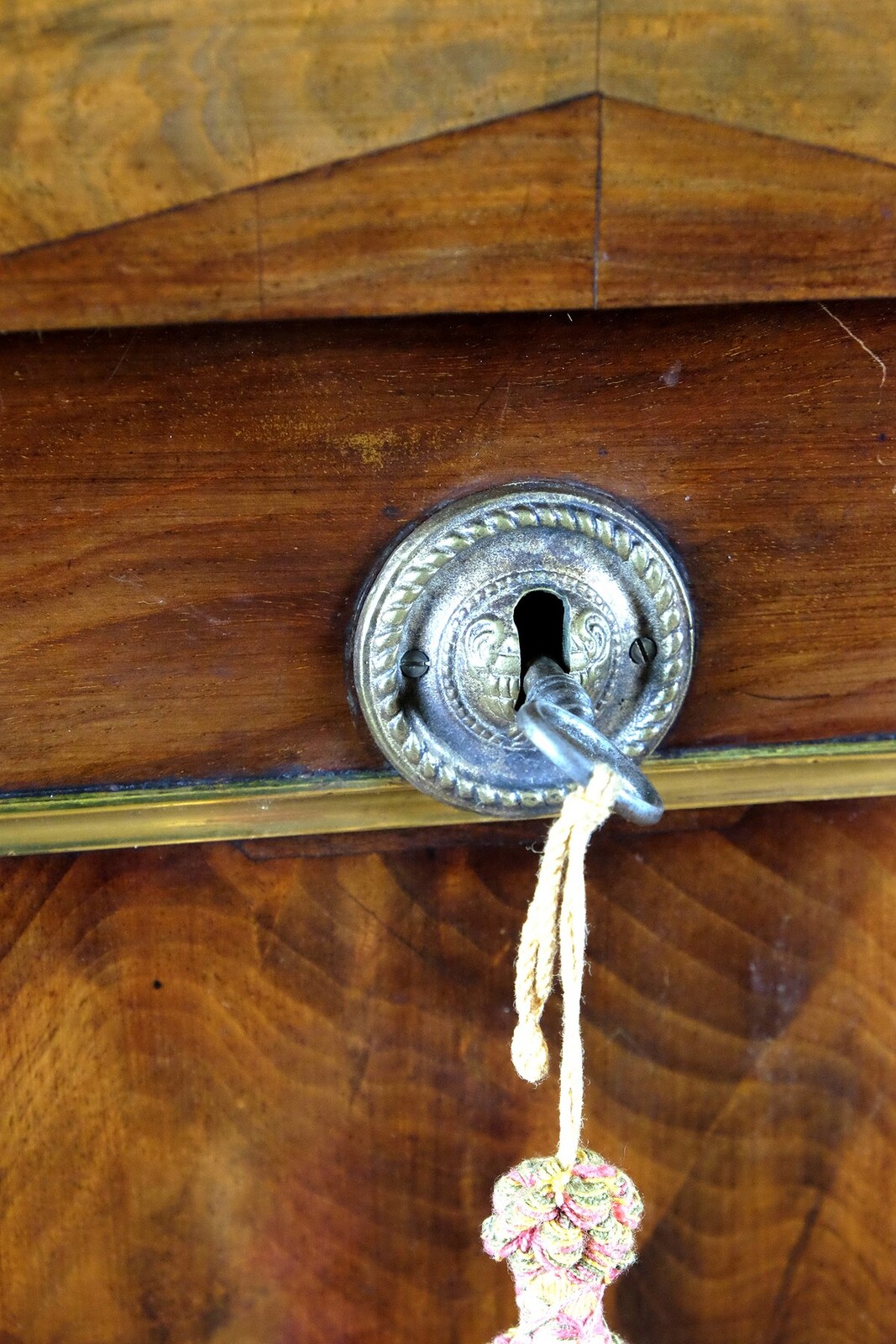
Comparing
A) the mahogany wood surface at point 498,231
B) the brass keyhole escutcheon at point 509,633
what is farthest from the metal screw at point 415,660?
the mahogany wood surface at point 498,231

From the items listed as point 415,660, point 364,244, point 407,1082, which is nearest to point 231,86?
point 364,244

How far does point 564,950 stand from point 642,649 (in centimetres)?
10

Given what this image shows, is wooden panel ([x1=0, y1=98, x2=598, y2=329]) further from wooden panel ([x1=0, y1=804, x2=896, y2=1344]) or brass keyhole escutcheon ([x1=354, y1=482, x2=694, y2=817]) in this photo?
wooden panel ([x1=0, y1=804, x2=896, y2=1344])

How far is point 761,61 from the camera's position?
31 centimetres

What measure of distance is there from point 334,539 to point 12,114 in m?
0.14

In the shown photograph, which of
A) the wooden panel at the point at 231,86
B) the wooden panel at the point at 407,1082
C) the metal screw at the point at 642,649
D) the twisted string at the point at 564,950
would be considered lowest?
the wooden panel at the point at 407,1082

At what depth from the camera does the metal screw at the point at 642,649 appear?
0.39m

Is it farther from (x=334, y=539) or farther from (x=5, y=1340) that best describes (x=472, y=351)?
(x=5, y=1340)

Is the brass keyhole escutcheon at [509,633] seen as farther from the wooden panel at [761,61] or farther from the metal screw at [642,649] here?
the wooden panel at [761,61]

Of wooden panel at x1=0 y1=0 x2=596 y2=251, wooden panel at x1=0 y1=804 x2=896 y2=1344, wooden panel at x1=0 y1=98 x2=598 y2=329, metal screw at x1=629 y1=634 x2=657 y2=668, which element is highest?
wooden panel at x1=0 y1=0 x2=596 y2=251

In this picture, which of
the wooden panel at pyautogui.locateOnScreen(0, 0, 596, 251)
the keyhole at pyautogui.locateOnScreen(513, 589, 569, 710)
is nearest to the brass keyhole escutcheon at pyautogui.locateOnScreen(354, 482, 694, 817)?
the keyhole at pyautogui.locateOnScreen(513, 589, 569, 710)

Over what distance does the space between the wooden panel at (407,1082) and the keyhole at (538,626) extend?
0.08 metres

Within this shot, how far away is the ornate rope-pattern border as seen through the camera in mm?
372

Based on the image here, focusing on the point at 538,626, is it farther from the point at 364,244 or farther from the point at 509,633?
the point at 364,244
